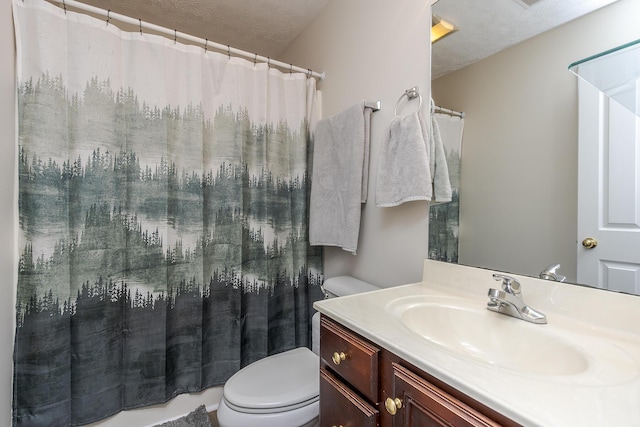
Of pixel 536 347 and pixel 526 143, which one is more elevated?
pixel 526 143

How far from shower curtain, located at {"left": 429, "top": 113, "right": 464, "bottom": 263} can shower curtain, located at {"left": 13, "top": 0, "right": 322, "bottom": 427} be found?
873mm

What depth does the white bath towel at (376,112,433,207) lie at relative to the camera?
3.81 ft

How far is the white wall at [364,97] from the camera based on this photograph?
1170 millimetres

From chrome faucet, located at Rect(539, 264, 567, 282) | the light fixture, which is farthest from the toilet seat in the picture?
the light fixture

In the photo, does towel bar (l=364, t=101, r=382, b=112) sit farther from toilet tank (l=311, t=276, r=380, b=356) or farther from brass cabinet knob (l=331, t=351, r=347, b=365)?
brass cabinet knob (l=331, t=351, r=347, b=365)

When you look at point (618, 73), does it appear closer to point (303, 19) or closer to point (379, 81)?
point (379, 81)

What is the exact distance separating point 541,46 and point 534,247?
24.8 inches

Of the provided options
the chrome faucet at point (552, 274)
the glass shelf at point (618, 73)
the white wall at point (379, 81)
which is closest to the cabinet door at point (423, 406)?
the chrome faucet at point (552, 274)

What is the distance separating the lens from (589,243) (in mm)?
815

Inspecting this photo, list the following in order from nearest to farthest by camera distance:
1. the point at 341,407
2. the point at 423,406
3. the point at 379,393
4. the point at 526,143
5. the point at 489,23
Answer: the point at 423,406, the point at 379,393, the point at 341,407, the point at 526,143, the point at 489,23

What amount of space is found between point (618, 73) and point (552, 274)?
1.85 feet

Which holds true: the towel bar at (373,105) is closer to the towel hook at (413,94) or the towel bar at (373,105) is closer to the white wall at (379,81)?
the white wall at (379,81)

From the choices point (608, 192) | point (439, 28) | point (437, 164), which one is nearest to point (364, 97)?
point (439, 28)

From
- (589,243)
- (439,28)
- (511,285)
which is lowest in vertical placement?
(511,285)
